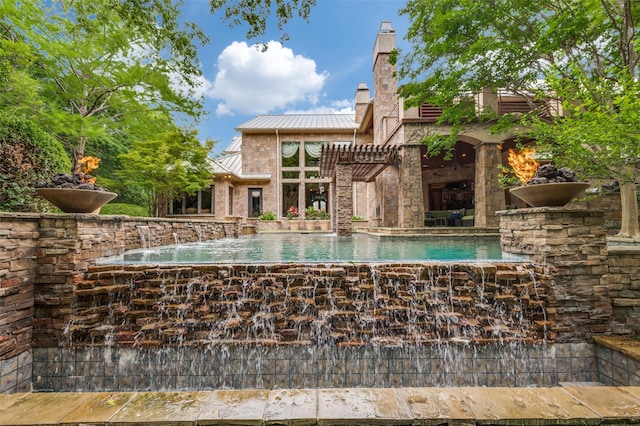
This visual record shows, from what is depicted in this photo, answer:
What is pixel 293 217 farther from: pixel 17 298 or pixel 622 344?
pixel 622 344

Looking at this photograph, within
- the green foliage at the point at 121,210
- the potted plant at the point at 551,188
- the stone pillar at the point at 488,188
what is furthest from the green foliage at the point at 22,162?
the stone pillar at the point at 488,188

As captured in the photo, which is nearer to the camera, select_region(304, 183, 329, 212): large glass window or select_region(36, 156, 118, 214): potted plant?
select_region(36, 156, 118, 214): potted plant

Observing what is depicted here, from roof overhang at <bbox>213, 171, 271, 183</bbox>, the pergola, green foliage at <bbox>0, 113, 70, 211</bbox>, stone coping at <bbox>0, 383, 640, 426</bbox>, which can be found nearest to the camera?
stone coping at <bbox>0, 383, 640, 426</bbox>

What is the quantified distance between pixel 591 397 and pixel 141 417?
320 cm

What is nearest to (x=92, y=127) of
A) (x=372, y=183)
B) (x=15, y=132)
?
(x=15, y=132)

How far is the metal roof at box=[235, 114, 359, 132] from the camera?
22.4 metres

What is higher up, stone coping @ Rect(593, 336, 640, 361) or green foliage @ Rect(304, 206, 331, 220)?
green foliage @ Rect(304, 206, 331, 220)

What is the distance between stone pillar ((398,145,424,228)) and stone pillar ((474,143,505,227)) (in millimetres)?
2587

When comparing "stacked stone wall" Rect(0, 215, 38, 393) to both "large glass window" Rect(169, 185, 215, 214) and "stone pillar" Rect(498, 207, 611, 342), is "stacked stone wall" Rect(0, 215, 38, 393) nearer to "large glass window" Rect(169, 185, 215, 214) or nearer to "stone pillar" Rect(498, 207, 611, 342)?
"stone pillar" Rect(498, 207, 611, 342)

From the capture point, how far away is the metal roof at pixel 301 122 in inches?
883

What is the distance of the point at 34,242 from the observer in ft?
13.2

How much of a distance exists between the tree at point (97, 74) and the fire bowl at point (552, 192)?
9794 mm

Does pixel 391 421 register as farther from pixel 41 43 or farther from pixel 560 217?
pixel 41 43

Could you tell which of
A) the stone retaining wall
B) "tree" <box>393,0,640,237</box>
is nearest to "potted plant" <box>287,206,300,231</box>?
"tree" <box>393,0,640,237</box>
